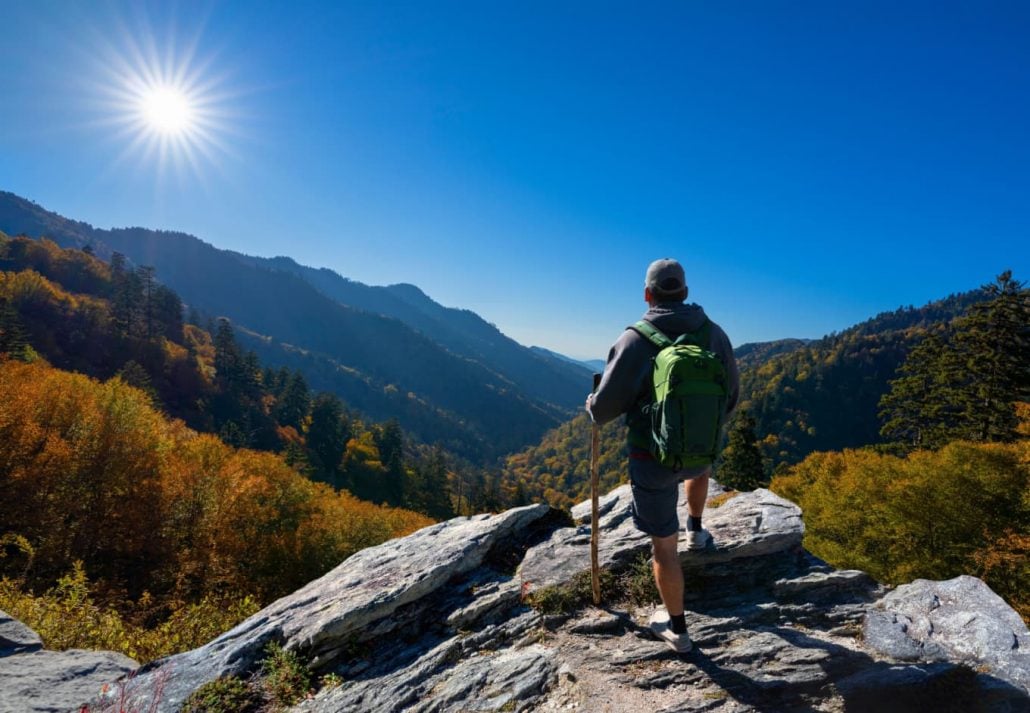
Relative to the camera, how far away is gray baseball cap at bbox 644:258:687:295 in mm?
5184

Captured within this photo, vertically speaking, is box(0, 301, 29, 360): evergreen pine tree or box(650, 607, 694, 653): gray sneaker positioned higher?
box(0, 301, 29, 360): evergreen pine tree

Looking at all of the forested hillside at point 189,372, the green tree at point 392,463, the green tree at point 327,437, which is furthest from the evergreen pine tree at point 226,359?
the green tree at point 392,463

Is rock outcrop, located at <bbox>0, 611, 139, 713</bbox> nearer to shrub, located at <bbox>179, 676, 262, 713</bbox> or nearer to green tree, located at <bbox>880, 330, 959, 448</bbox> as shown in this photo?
shrub, located at <bbox>179, 676, 262, 713</bbox>

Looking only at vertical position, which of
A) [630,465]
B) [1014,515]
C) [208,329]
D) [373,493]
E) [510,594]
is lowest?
[373,493]

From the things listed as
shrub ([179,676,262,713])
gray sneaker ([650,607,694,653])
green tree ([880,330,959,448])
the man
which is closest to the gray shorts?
the man

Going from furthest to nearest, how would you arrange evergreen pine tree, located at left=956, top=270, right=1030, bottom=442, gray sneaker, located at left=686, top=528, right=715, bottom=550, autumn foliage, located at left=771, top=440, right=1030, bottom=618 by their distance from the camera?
1. evergreen pine tree, located at left=956, top=270, right=1030, bottom=442
2. autumn foliage, located at left=771, top=440, right=1030, bottom=618
3. gray sneaker, located at left=686, top=528, right=715, bottom=550

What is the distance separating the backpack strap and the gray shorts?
4.58ft

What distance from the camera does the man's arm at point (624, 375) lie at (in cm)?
489

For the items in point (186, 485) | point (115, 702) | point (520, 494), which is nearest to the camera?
point (115, 702)

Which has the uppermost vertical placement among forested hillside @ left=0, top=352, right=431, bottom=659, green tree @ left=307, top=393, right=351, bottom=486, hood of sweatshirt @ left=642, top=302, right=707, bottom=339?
hood of sweatshirt @ left=642, top=302, right=707, bottom=339

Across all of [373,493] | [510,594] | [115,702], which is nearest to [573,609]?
[510,594]

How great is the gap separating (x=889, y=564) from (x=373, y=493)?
89.5 metres

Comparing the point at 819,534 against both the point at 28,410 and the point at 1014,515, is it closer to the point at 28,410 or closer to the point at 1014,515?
the point at 1014,515

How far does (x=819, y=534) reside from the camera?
28.5m
